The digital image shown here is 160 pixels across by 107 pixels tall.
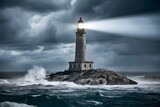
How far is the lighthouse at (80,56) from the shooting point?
43.8 metres

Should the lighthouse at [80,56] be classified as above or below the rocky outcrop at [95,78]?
above

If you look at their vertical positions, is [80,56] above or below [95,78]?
above

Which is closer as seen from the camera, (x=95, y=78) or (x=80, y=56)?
(x=95, y=78)

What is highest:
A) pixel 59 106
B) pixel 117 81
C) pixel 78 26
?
pixel 78 26

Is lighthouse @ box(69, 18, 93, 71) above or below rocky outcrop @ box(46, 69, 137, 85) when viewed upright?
above

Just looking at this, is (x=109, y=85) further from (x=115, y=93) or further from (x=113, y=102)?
(x=113, y=102)

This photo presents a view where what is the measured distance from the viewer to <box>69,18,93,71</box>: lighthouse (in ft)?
Answer: 144

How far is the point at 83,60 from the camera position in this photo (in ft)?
145

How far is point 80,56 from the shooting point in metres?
44.2

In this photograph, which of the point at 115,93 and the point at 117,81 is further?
the point at 117,81

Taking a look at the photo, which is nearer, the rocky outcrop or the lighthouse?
the rocky outcrop

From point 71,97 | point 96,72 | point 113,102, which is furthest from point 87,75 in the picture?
point 113,102

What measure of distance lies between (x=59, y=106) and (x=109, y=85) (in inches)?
571

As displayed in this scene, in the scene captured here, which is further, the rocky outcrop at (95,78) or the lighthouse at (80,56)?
the lighthouse at (80,56)
